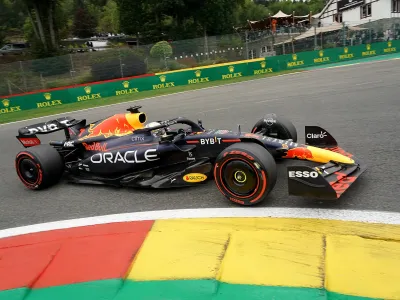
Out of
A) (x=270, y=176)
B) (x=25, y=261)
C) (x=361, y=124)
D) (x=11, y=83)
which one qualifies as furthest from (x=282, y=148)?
(x=11, y=83)

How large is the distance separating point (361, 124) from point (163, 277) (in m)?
6.02

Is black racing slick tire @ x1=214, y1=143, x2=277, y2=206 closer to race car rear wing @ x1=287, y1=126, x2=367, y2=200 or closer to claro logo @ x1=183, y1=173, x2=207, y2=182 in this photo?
race car rear wing @ x1=287, y1=126, x2=367, y2=200

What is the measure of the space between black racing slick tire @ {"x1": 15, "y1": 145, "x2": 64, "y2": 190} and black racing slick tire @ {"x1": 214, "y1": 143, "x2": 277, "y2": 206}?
9.23 ft

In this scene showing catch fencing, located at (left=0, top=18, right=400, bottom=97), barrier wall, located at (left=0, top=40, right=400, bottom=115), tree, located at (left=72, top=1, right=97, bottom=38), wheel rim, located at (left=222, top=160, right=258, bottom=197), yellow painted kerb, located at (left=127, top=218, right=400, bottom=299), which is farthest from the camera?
tree, located at (left=72, top=1, right=97, bottom=38)

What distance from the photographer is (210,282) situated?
3160 millimetres

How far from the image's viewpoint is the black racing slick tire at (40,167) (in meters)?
5.86

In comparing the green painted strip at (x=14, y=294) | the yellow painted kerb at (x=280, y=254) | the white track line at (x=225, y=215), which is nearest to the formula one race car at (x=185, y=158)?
the white track line at (x=225, y=215)

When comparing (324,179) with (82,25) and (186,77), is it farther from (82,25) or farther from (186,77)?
(82,25)

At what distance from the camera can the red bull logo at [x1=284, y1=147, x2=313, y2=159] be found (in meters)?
4.83

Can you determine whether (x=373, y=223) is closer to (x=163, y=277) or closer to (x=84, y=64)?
(x=163, y=277)

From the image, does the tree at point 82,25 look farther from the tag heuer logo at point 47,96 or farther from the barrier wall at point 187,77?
the tag heuer logo at point 47,96

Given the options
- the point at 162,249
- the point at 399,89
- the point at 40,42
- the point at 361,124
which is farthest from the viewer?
the point at 40,42

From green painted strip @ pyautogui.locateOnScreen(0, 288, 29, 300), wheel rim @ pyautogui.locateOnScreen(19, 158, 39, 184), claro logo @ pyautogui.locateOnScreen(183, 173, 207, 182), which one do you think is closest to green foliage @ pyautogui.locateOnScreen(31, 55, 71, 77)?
wheel rim @ pyautogui.locateOnScreen(19, 158, 39, 184)

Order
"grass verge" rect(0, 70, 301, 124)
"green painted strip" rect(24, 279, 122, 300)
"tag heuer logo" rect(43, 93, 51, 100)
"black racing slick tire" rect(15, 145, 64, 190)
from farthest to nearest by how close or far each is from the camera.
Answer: "tag heuer logo" rect(43, 93, 51, 100) → "grass verge" rect(0, 70, 301, 124) → "black racing slick tire" rect(15, 145, 64, 190) → "green painted strip" rect(24, 279, 122, 300)
